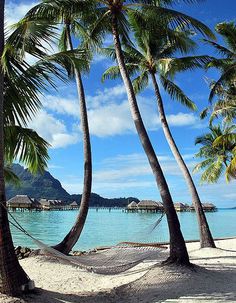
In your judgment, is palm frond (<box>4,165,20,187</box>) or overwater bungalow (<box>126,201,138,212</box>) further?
overwater bungalow (<box>126,201,138,212</box>)

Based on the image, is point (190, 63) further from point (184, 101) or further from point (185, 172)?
point (185, 172)

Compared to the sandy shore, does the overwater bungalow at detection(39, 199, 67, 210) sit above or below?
above

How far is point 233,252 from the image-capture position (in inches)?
391

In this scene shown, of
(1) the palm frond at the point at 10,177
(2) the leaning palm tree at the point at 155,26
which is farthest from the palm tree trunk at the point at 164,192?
(1) the palm frond at the point at 10,177

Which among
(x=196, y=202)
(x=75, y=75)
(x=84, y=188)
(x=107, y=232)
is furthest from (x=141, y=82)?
(x=107, y=232)

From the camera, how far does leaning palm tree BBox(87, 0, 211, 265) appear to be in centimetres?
718

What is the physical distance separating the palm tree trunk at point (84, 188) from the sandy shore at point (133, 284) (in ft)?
2.61

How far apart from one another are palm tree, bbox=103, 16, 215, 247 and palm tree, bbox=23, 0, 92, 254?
57.7 inches

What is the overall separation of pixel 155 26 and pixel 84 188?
3994 millimetres

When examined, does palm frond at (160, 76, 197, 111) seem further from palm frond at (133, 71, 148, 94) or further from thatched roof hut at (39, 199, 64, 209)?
thatched roof hut at (39, 199, 64, 209)

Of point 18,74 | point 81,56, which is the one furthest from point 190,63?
point 18,74

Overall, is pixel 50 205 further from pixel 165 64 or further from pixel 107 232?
pixel 165 64

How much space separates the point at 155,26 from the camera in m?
8.78

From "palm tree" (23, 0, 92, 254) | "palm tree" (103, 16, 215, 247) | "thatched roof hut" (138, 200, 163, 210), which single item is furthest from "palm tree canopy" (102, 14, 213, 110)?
"thatched roof hut" (138, 200, 163, 210)
